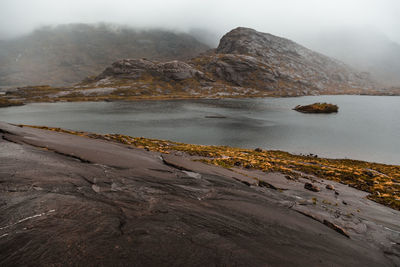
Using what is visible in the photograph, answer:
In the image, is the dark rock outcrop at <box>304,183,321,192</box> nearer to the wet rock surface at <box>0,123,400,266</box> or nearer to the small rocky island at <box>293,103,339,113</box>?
the wet rock surface at <box>0,123,400,266</box>

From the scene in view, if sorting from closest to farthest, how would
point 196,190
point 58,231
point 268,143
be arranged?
1. point 58,231
2. point 196,190
3. point 268,143

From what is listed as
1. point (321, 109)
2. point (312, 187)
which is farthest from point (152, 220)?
point (321, 109)

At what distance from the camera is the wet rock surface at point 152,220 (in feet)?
24.6

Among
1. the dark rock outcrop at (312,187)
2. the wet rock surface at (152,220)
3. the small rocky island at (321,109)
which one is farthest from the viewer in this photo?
the small rocky island at (321,109)

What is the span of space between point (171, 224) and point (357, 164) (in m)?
43.1

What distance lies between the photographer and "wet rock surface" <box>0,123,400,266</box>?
7.51 meters

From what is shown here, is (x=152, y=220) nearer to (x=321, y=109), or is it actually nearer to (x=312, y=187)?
(x=312, y=187)

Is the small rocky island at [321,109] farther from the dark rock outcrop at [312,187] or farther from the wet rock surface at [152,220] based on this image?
the wet rock surface at [152,220]

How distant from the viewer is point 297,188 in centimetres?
2231

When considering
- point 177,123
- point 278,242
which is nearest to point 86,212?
point 278,242

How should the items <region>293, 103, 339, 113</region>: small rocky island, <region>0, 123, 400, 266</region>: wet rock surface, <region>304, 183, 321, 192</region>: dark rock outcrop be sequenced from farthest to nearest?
<region>293, 103, 339, 113</region>: small rocky island < <region>304, 183, 321, 192</region>: dark rock outcrop < <region>0, 123, 400, 266</region>: wet rock surface

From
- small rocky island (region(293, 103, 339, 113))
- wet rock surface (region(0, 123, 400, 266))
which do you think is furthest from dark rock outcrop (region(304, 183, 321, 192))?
small rocky island (region(293, 103, 339, 113))

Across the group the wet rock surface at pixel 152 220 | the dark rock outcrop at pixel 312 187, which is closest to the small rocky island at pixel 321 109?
the dark rock outcrop at pixel 312 187

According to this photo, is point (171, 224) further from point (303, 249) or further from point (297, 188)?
point (297, 188)
